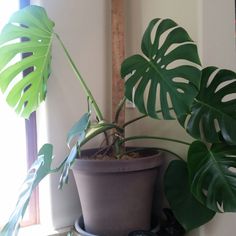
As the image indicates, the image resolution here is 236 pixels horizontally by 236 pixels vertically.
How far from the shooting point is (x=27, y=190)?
110 cm

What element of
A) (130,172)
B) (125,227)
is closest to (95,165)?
(130,172)

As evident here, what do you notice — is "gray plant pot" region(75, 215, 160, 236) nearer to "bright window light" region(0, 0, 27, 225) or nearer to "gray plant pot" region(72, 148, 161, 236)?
"gray plant pot" region(72, 148, 161, 236)

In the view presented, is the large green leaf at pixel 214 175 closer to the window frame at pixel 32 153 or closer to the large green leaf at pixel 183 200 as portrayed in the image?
the large green leaf at pixel 183 200

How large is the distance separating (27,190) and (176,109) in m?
0.58

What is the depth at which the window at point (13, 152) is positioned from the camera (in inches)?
59.3

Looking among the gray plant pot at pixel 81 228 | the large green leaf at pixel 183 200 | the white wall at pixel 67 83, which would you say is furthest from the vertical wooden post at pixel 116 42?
the gray plant pot at pixel 81 228

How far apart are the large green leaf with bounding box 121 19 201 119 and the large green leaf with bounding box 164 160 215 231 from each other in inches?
12.7

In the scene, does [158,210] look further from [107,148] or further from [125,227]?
[107,148]

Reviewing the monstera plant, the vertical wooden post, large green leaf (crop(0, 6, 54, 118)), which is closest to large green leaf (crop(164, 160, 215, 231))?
the monstera plant

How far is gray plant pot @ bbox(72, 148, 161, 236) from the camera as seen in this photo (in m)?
1.19

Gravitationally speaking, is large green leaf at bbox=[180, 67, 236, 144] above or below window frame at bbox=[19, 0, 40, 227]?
above

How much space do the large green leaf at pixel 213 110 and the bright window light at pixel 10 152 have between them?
80 centimetres

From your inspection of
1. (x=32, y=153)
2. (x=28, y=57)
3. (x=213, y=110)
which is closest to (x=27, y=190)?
(x=32, y=153)

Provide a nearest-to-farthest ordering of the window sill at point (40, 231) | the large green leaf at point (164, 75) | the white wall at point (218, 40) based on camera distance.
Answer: the large green leaf at point (164, 75) → the white wall at point (218, 40) → the window sill at point (40, 231)
